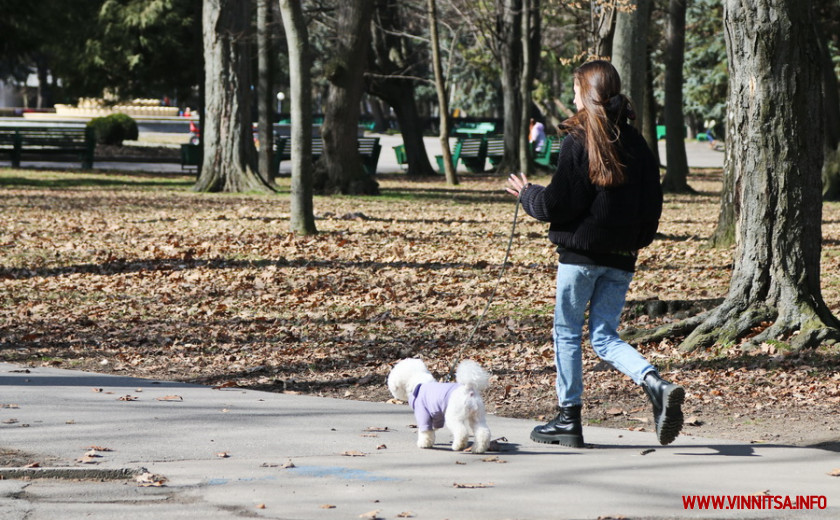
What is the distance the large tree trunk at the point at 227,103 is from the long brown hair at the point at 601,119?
705 inches

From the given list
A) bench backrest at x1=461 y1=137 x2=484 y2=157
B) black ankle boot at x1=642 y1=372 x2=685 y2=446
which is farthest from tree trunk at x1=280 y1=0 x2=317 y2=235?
bench backrest at x1=461 y1=137 x2=484 y2=157

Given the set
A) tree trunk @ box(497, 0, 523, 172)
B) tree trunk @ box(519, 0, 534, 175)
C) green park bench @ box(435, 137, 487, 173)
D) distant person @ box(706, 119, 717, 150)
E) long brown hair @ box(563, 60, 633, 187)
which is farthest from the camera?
distant person @ box(706, 119, 717, 150)

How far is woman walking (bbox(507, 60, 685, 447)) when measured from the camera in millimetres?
5230

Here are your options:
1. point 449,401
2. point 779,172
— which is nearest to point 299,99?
point 779,172

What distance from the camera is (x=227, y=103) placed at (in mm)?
23219

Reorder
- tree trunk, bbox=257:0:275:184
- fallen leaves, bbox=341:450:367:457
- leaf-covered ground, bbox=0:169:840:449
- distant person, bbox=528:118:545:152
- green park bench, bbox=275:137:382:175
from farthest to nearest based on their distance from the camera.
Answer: distant person, bbox=528:118:545:152, green park bench, bbox=275:137:382:175, tree trunk, bbox=257:0:275:184, leaf-covered ground, bbox=0:169:840:449, fallen leaves, bbox=341:450:367:457

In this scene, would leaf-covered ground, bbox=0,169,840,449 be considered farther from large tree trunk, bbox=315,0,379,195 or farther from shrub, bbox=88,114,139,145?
shrub, bbox=88,114,139,145

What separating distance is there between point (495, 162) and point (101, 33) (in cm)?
1793

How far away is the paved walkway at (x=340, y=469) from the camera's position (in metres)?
4.52

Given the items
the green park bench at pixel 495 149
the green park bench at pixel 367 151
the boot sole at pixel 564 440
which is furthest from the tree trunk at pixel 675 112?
the boot sole at pixel 564 440

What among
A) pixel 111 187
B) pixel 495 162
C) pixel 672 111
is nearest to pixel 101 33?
pixel 495 162

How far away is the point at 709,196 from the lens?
2547 cm

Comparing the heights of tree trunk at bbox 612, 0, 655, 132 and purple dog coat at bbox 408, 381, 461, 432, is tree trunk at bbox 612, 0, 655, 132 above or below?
above

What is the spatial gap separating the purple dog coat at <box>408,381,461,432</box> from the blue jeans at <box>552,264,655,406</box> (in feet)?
2.11
